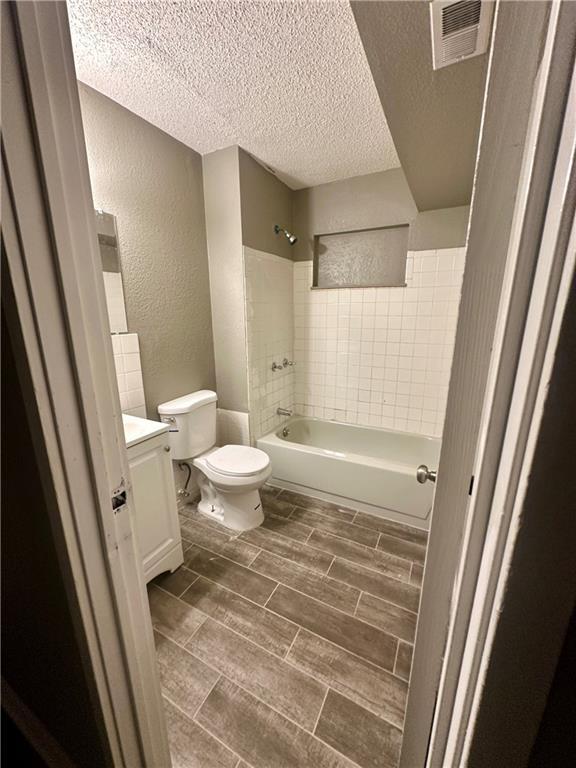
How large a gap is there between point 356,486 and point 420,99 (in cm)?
202

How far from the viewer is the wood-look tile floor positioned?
953 millimetres

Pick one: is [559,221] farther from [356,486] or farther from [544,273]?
[356,486]

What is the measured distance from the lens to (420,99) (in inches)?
42.9

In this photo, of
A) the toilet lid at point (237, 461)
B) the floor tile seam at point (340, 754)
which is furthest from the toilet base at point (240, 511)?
the floor tile seam at point (340, 754)

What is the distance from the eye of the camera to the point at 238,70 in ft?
4.25

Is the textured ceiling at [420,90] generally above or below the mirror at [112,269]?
above

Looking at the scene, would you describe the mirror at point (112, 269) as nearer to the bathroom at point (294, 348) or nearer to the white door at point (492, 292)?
the bathroom at point (294, 348)

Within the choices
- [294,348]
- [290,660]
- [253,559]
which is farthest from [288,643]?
[294,348]

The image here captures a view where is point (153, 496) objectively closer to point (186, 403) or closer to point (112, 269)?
point (186, 403)

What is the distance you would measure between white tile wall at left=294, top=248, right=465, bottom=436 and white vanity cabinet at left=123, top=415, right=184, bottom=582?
1.65 metres

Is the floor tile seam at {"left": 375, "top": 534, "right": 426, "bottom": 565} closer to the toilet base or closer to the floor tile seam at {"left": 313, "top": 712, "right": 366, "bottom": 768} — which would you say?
the toilet base

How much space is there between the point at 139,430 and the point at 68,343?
100 cm

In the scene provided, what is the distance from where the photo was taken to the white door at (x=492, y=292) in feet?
1.08

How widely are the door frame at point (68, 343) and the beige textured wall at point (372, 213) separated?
7.43 ft
